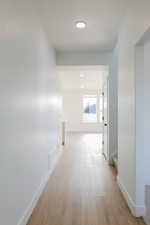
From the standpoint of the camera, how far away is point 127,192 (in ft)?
7.89

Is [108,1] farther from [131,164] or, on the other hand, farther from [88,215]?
[88,215]

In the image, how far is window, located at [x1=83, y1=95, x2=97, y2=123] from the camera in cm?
1049

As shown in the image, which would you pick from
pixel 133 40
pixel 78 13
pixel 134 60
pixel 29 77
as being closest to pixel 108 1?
pixel 78 13

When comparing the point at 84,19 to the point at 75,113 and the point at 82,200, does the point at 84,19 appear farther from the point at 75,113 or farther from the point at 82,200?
the point at 75,113

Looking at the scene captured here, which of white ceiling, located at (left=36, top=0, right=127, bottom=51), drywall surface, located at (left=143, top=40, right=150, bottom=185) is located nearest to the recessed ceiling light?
white ceiling, located at (left=36, top=0, right=127, bottom=51)

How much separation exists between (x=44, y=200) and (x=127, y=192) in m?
1.19

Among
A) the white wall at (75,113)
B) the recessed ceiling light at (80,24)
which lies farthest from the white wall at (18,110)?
the white wall at (75,113)

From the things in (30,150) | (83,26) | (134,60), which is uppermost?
(83,26)

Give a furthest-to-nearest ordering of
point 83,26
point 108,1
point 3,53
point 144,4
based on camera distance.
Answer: point 83,26
point 108,1
point 144,4
point 3,53

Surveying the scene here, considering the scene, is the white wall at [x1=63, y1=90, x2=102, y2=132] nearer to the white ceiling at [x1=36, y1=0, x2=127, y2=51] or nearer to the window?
the window

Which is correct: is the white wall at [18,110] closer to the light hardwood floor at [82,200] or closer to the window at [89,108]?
the light hardwood floor at [82,200]

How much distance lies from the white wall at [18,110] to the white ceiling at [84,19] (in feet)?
1.22

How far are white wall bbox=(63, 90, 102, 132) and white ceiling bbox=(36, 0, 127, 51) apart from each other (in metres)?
6.64

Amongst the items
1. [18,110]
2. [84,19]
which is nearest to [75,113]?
[84,19]
